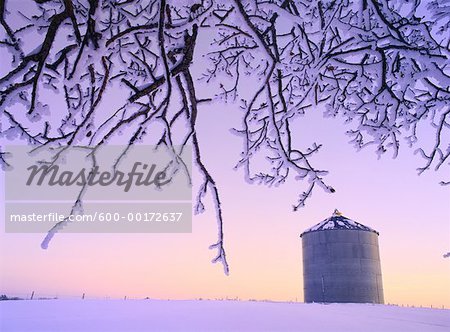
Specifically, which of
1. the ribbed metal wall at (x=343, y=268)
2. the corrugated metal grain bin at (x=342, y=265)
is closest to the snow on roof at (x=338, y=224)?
the corrugated metal grain bin at (x=342, y=265)

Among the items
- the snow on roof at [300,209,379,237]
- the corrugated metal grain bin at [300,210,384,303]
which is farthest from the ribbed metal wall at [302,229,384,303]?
the snow on roof at [300,209,379,237]

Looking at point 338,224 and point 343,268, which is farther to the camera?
point 338,224

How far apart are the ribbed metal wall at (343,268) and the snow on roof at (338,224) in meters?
0.20

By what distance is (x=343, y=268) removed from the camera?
39.3 feet

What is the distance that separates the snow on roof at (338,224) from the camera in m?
13.0

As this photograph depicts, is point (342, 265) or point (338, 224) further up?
point (338, 224)

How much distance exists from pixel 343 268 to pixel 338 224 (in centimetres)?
175

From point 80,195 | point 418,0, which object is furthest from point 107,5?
point 418,0

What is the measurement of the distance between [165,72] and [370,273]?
12869 mm

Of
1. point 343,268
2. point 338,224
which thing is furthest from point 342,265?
point 338,224

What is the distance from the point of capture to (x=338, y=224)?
516 inches

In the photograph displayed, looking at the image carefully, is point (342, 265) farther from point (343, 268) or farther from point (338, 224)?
point (338, 224)

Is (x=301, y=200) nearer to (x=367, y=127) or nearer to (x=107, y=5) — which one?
(x=367, y=127)

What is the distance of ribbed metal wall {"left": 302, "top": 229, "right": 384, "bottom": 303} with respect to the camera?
11.8 m
